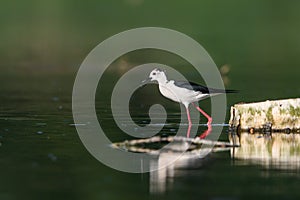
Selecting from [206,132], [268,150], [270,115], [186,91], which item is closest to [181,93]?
[186,91]

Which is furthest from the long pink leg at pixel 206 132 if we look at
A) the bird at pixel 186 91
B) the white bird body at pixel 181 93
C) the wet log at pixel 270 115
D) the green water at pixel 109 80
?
the white bird body at pixel 181 93

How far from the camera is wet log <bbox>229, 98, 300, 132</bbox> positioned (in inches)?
614

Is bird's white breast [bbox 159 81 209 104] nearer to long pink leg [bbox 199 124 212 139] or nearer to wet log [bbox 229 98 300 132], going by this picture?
long pink leg [bbox 199 124 212 139]

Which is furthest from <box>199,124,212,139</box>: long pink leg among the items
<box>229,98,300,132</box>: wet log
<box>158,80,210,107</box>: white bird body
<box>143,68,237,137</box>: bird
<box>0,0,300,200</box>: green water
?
<box>158,80,210,107</box>: white bird body

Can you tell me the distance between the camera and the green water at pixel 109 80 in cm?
1123

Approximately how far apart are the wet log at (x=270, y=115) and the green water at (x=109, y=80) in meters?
0.67

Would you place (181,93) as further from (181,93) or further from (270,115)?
(270,115)

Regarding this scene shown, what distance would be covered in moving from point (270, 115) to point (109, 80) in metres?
11.8

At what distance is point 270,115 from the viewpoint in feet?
51.3

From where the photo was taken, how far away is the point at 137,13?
4328 cm

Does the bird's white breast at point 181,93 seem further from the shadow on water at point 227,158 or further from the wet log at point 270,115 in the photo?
the shadow on water at point 227,158

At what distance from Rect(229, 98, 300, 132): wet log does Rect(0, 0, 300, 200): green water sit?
67 centimetres

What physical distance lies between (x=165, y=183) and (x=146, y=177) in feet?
1.82

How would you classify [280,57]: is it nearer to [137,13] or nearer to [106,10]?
[137,13]
